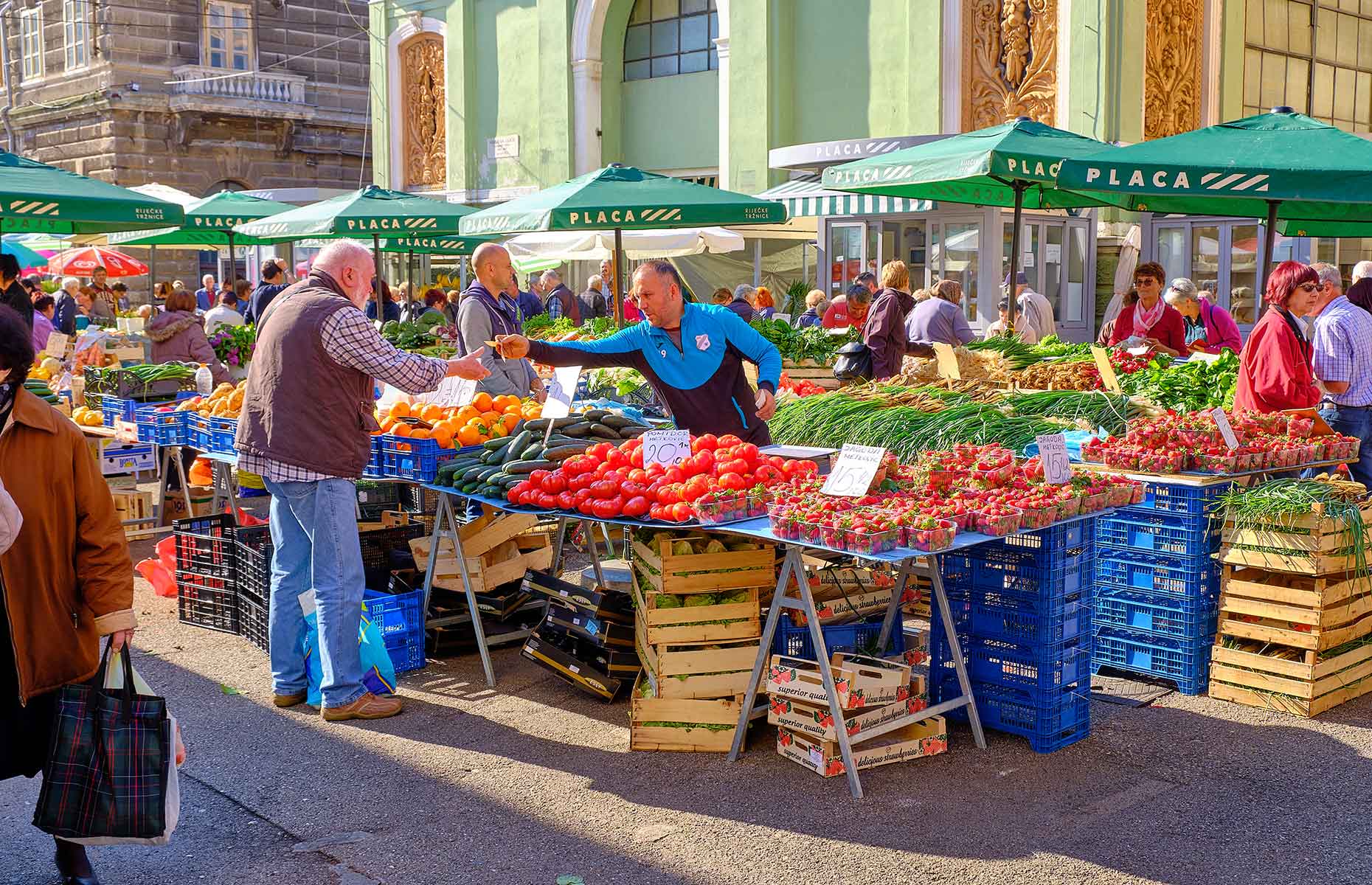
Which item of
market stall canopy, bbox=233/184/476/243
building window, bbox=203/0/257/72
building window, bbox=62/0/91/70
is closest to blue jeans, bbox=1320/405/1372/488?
market stall canopy, bbox=233/184/476/243

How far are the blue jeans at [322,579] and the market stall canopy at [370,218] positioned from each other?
7.90 meters

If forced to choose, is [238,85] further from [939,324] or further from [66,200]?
[939,324]

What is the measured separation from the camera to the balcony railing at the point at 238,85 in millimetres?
33625

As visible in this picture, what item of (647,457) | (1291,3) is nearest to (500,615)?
(647,457)

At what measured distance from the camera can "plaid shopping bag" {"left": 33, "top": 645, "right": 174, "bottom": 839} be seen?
375cm

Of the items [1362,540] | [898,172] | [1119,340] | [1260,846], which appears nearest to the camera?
[1260,846]

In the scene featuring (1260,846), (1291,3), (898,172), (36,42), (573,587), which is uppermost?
(36,42)

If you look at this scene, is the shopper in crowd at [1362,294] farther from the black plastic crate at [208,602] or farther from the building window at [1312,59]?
the building window at [1312,59]

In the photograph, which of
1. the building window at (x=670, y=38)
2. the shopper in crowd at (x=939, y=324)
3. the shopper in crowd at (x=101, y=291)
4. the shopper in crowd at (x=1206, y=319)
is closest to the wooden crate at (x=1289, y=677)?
the shopper in crowd at (x=1206, y=319)

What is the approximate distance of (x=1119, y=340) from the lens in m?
10.8

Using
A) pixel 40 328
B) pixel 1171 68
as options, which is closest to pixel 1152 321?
pixel 1171 68

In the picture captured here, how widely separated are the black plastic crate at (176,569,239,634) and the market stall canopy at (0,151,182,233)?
129 inches

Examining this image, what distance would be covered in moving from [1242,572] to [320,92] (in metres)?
34.2

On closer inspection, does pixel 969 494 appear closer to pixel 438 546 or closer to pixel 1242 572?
pixel 1242 572
